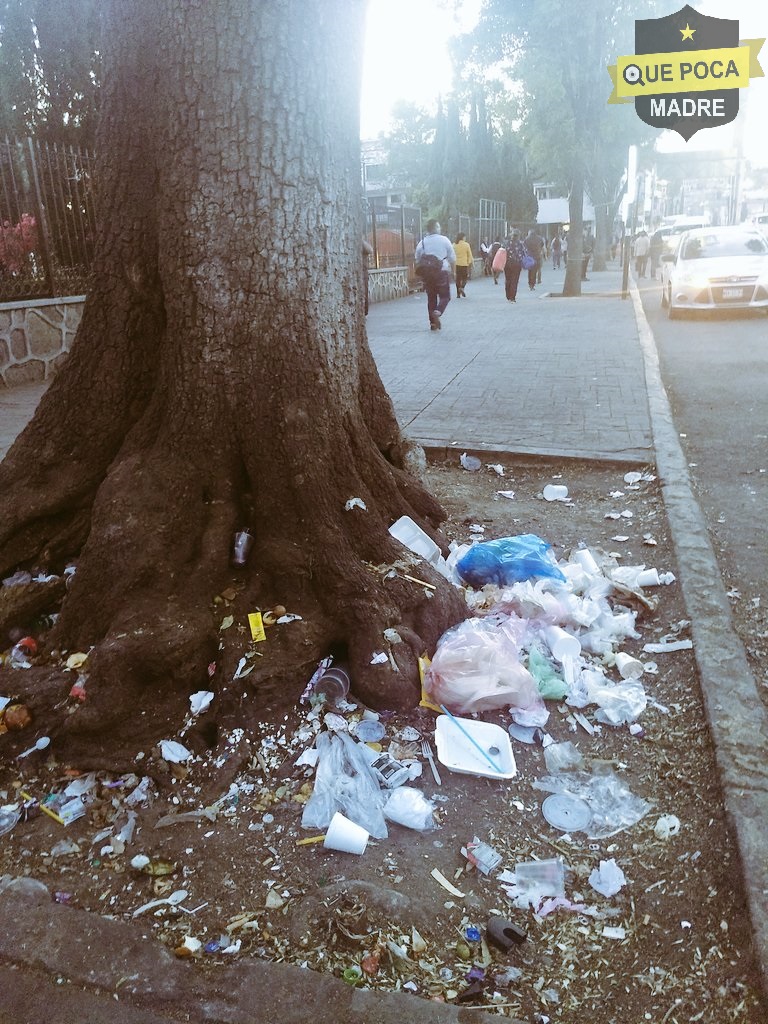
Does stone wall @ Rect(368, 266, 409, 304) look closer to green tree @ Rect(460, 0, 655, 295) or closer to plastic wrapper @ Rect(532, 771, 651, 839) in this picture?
green tree @ Rect(460, 0, 655, 295)

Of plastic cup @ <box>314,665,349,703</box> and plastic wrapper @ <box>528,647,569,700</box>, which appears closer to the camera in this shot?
plastic cup @ <box>314,665,349,703</box>

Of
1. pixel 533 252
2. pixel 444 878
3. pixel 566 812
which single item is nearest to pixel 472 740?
pixel 566 812

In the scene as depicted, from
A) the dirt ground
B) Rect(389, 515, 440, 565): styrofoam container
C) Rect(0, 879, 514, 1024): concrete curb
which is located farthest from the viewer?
Rect(389, 515, 440, 565): styrofoam container

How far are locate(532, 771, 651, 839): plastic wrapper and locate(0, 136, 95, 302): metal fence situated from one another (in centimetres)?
930

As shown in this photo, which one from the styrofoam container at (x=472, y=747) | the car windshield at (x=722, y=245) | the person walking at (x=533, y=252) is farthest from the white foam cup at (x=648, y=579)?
the person walking at (x=533, y=252)

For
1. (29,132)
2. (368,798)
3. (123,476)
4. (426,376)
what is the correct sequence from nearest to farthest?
(368,798)
(123,476)
(426,376)
(29,132)

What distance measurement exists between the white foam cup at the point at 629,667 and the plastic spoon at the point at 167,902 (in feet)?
6.55

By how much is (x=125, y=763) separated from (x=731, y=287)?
1524cm

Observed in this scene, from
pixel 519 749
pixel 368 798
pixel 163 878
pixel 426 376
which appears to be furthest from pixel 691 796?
pixel 426 376

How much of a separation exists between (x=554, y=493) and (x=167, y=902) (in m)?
4.03

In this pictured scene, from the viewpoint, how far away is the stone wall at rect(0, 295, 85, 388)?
9859mm

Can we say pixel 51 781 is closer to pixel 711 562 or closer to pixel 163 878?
pixel 163 878

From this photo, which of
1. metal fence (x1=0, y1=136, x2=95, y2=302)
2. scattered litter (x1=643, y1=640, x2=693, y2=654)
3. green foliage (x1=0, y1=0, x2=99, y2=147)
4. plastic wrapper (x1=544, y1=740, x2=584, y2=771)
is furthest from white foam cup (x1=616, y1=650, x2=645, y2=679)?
green foliage (x1=0, y1=0, x2=99, y2=147)

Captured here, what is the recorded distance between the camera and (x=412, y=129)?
59.1 metres
